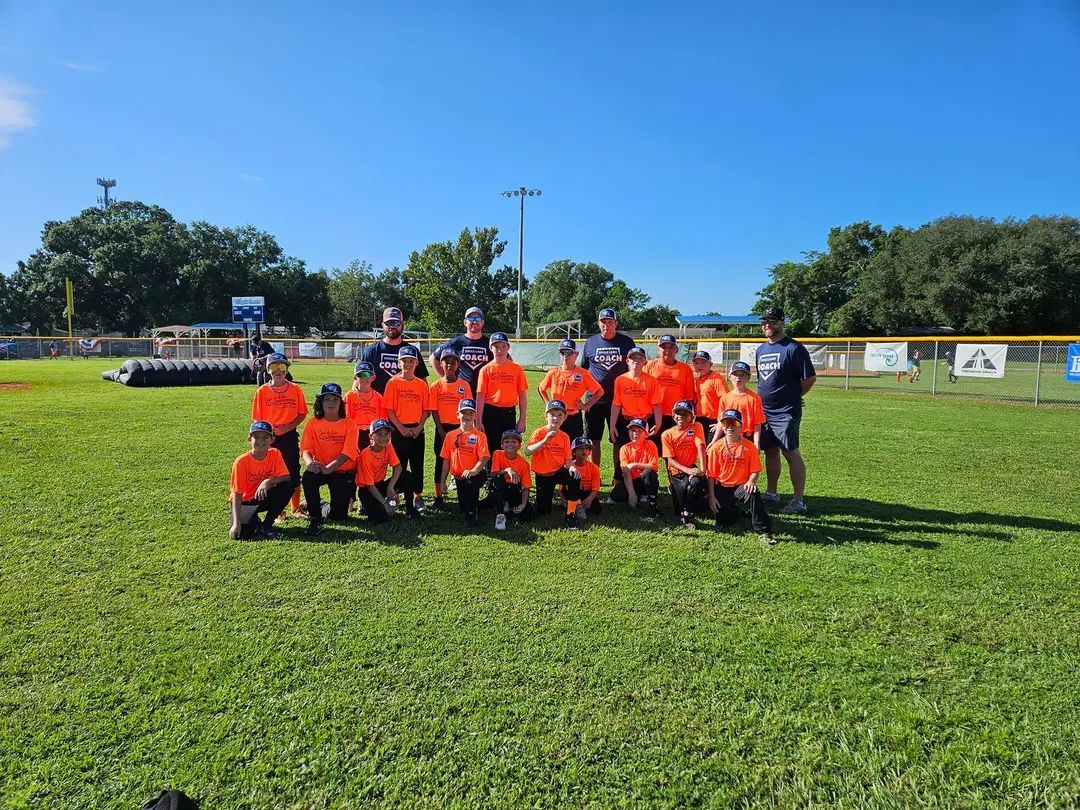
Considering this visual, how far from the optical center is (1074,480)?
673 centimetres

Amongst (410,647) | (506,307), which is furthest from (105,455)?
(506,307)

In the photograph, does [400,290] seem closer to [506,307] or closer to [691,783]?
[506,307]

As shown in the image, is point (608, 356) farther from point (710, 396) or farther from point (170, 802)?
point (170, 802)

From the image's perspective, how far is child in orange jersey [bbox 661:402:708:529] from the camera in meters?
5.11

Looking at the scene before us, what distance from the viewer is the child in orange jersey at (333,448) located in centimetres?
508

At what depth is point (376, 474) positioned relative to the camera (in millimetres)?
5254

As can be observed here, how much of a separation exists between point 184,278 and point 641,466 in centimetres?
6063

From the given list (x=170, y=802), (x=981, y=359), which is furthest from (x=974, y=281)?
(x=170, y=802)

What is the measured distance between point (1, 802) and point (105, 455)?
6.56 meters

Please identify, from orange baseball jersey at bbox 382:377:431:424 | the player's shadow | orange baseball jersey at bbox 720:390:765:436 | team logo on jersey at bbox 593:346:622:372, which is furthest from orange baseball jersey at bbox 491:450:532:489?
the player's shadow

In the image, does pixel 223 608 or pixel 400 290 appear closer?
pixel 223 608

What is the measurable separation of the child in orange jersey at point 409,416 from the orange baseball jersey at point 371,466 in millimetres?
249

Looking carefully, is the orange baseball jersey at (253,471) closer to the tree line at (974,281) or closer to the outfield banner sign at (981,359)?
the outfield banner sign at (981,359)

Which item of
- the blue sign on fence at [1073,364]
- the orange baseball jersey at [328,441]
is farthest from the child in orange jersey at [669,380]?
the blue sign on fence at [1073,364]
